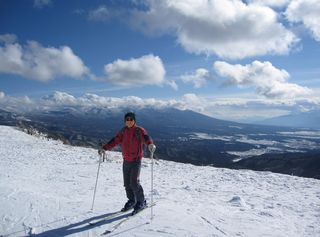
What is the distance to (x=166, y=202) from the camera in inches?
383

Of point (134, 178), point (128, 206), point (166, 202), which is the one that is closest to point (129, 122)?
point (134, 178)

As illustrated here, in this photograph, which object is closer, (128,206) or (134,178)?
(134,178)

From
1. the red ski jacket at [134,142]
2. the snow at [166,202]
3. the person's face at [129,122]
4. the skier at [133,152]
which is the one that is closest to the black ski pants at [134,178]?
Answer: the skier at [133,152]

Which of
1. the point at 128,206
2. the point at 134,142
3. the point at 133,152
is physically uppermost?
the point at 134,142

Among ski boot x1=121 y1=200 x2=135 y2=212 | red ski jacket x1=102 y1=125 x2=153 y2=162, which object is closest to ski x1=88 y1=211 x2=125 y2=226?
ski boot x1=121 y1=200 x2=135 y2=212

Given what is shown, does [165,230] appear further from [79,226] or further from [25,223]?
[25,223]

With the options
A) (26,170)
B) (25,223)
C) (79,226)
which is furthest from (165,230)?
(26,170)

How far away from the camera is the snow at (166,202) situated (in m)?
7.22

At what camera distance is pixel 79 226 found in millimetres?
7234

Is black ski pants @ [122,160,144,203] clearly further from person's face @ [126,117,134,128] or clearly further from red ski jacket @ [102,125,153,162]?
person's face @ [126,117,134,128]

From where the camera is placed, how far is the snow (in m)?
7.22

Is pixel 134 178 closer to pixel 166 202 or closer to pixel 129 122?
pixel 129 122

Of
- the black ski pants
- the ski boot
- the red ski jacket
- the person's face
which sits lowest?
the ski boot

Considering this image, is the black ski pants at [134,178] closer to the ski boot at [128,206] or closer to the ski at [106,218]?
the ski boot at [128,206]
